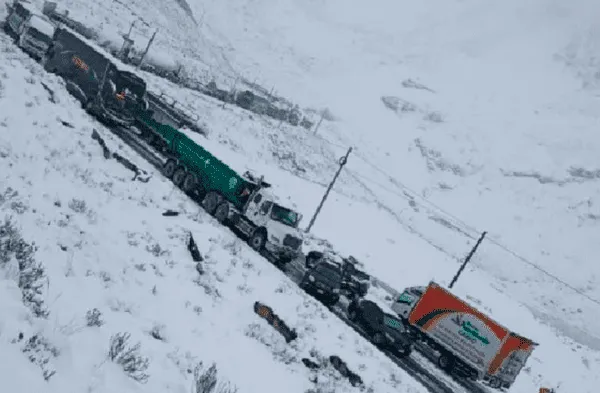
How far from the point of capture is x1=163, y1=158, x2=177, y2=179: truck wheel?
22531 millimetres

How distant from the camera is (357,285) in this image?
25312 millimetres

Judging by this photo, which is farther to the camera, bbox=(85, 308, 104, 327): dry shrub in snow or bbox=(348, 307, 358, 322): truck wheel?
bbox=(348, 307, 358, 322): truck wheel

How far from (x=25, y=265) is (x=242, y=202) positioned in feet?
48.0

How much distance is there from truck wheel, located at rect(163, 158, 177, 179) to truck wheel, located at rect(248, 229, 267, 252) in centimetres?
551

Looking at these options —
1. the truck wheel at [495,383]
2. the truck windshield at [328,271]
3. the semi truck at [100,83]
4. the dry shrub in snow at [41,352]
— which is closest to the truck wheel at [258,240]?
the truck windshield at [328,271]

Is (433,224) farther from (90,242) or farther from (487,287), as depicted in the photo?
(90,242)

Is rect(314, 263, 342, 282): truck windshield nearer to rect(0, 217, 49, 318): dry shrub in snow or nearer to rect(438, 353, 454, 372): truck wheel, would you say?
rect(438, 353, 454, 372): truck wheel

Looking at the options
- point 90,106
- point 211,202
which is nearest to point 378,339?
point 211,202

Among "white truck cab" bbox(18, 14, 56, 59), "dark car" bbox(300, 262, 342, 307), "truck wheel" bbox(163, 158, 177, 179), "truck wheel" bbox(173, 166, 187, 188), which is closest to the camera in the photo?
"dark car" bbox(300, 262, 342, 307)

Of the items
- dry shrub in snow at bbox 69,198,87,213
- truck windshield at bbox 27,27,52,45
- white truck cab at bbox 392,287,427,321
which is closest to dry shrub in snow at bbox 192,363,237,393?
dry shrub in snow at bbox 69,198,87,213

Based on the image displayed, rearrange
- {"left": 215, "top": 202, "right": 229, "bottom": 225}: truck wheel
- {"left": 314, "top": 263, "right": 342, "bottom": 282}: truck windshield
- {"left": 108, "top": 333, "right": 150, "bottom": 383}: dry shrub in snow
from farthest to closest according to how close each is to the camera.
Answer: {"left": 215, "top": 202, "right": 229, "bottom": 225}: truck wheel, {"left": 314, "top": 263, "right": 342, "bottom": 282}: truck windshield, {"left": 108, "top": 333, "right": 150, "bottom": 383}: dry shrub in snow

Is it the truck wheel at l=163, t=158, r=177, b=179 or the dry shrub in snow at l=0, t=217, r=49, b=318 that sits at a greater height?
the dry shrub in snow at l=0, t=217, r=49, b=318

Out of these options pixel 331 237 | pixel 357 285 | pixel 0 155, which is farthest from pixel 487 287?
pixel 0 155

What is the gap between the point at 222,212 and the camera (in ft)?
69.5
